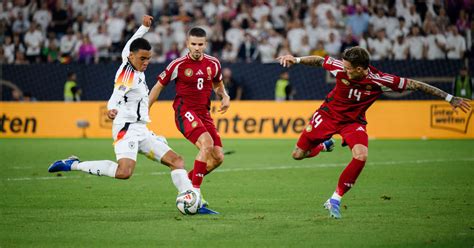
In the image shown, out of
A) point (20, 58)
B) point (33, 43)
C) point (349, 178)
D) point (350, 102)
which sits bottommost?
point (20, 58)

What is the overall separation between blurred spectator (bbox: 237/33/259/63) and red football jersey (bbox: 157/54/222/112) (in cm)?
1645

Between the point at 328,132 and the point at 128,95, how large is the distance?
254 cm

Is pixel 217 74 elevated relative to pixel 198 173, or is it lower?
elevated

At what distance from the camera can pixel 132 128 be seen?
9.98m

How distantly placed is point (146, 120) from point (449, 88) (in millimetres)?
17650

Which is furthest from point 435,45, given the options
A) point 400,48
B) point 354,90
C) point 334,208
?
point 334,208

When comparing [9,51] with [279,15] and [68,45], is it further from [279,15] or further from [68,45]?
[279,15]

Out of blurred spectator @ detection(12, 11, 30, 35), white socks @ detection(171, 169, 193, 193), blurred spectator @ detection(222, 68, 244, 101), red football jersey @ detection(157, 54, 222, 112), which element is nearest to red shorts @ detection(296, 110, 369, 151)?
red football jersey @ detection(157, 54, 222, 112)

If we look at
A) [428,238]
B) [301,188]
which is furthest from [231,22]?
[428,238]

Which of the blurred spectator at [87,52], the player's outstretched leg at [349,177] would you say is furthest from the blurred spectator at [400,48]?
the player's outstretched leg at [349,177]

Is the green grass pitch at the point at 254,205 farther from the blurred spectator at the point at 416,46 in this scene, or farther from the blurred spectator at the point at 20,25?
the blurred spectator at the point at 20,25

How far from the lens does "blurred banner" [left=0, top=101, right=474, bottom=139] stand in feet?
77.1

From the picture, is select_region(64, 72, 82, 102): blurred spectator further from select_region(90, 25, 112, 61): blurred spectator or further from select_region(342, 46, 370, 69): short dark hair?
select_region(342, 46, 370, 69): short dark hair

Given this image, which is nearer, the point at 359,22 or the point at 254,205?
the point at 254,205
